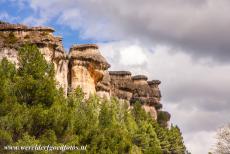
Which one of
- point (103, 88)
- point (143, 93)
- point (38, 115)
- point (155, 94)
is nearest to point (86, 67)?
point (103, 88)

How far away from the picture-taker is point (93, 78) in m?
76.0

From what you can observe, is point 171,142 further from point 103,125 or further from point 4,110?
point 4,110

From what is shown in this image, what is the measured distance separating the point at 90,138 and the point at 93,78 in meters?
30.3

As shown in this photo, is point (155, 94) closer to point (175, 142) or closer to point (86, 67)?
point (175, 142)

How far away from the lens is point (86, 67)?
74.8 meters

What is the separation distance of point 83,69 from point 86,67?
0.71 metres

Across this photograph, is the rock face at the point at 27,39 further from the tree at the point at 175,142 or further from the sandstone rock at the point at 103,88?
the tree at the point at 175,142

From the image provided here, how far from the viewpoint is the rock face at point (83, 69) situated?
189 ft

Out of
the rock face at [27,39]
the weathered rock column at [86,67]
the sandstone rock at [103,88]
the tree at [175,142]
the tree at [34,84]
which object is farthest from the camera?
the tree at [175,142]

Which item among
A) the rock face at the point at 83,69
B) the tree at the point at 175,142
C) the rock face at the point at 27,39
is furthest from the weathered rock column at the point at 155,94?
the rock face at the point at 27,39

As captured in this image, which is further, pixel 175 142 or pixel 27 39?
pixel 175 142

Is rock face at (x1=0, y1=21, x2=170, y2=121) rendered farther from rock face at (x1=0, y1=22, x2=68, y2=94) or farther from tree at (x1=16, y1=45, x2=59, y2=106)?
tree at (x1=16, y1=45, x2=59, y2=106)

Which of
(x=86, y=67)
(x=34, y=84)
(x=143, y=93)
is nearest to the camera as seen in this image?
(x=34, y=84)

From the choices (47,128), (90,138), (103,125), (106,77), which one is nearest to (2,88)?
(47,128)
